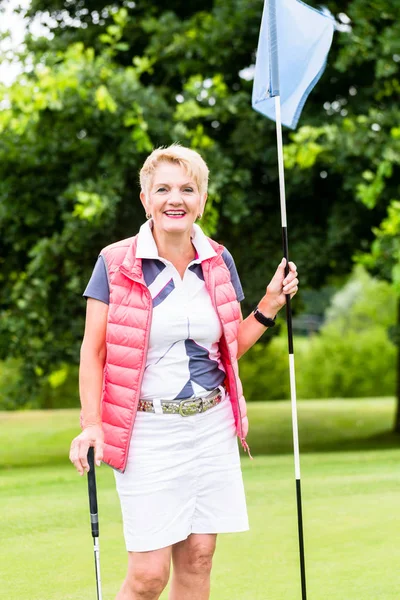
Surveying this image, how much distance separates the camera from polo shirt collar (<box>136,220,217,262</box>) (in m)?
3.48

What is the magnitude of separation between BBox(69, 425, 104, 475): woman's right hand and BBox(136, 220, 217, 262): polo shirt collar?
0.62 m

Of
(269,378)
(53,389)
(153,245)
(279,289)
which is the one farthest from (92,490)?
(269,378)

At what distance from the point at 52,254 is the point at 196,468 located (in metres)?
8.83

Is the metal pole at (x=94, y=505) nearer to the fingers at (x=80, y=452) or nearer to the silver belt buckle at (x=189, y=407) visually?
the fingers at (x=80, y=452)

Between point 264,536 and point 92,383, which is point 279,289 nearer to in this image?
point 92,383

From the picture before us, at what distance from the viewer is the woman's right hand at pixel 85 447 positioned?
3.41 m

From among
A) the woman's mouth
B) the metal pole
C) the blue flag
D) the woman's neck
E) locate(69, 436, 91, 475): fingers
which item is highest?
the blue flag

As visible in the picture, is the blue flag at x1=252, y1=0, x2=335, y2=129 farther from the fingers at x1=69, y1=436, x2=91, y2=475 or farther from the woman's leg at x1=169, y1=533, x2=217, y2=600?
the woman's leg at x1=169, y1=533, x2=217, y2=600

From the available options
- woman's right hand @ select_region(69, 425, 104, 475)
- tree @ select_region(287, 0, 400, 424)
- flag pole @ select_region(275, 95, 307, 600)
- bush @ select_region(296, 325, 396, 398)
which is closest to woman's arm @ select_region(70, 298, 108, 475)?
woman's right hand @ select_region(69, 425, 104, 475)

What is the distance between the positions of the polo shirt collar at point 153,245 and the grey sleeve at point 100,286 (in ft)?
0.44

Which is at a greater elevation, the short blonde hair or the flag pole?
the short blonde hair

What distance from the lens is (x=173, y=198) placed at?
3.49 metres

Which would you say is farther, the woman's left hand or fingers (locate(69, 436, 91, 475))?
the woman's left hand

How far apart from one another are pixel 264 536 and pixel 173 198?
11.6ft
